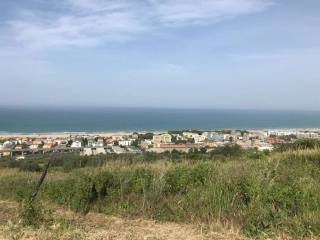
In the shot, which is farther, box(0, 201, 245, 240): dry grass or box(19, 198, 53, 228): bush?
box(19, 198, 53, 228): bush

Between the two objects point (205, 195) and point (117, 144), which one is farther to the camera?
point (117, 144)

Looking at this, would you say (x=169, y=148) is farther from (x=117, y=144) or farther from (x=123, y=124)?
(x=123, y=124)

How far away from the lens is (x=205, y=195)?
20.0 feet

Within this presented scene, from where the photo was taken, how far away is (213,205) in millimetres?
5820

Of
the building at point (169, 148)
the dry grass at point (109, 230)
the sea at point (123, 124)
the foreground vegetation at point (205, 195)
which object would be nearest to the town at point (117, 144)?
the building at point (169, 148)

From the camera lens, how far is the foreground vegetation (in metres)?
5.13

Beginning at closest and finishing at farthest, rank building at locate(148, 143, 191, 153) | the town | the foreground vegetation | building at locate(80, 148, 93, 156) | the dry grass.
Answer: the dry grass, the foreground vegetation, building at locate(80, 148, 93, 156), the town, building at locate(148, 143, 191, 153)

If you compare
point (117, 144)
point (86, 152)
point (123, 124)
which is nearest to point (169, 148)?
point (117, 144)

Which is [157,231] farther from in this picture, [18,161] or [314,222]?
[18,161]

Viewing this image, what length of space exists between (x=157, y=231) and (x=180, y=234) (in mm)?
326

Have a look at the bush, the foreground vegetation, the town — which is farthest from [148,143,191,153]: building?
the bush

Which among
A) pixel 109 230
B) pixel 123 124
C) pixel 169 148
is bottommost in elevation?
pixel 109 230

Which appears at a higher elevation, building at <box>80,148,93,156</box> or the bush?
building at <box>80,148,93,156</box>

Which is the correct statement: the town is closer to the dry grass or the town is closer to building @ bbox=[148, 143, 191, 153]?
building @ bbox=[148, 143, 191, 153]
